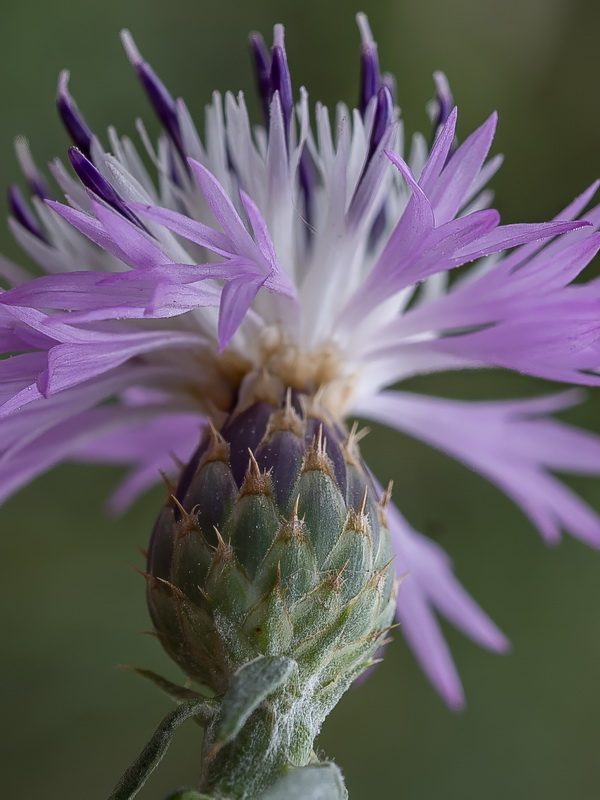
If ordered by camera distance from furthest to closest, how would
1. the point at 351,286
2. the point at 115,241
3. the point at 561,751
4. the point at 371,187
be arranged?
the point at 561,751 → the point at 351,286 → the point at 371,187 → the point at 115,241

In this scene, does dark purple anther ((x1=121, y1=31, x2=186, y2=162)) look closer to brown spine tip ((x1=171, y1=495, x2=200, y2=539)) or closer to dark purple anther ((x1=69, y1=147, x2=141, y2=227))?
dark purple anther ((x1=69, y1=147, x2=141, y2=227))

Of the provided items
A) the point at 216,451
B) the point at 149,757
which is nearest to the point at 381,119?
the point at 216,451

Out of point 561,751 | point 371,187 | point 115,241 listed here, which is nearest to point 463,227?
point 371,187

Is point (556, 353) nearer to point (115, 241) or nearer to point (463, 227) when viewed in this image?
point (463, 227)

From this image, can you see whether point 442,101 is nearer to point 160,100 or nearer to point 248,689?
point 160,100

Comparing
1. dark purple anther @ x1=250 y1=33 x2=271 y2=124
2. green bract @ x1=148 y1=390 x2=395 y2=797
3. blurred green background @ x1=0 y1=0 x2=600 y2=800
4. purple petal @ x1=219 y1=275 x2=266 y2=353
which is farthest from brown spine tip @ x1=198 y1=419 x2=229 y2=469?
blurred green background @ x1=0 y1=0 x2=600 y2=800

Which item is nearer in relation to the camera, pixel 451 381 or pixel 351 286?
pixel 351 286
